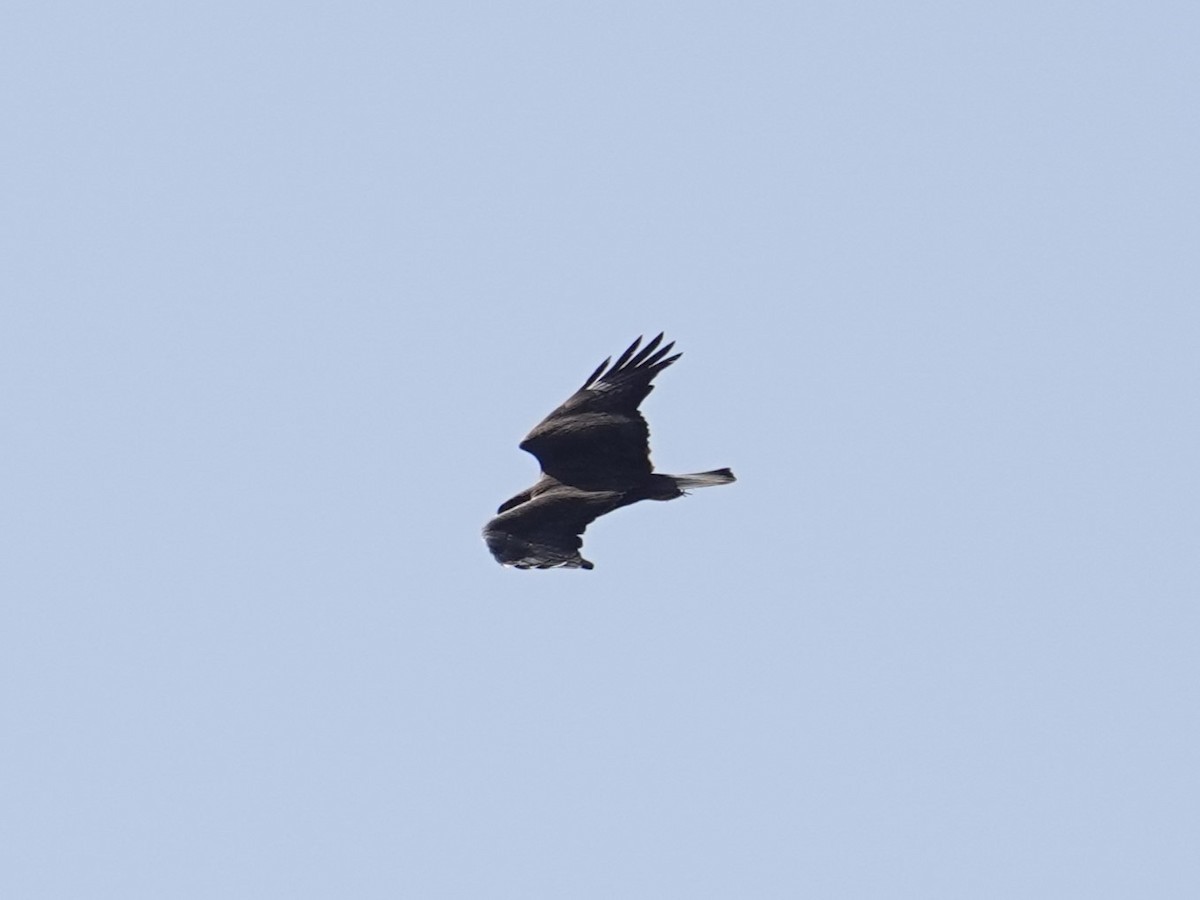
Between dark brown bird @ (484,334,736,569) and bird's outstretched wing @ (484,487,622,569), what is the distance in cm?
1

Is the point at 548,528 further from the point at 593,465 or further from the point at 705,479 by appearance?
the point at 705,479

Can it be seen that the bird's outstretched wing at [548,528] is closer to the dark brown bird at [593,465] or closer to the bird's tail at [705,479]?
the dark brown bird at [593,465]

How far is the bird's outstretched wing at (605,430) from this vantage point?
22.7 metres

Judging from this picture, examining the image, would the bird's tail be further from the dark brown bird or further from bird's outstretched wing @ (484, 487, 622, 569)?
bird's outstretched wing @ (484, 487, 622, 569)

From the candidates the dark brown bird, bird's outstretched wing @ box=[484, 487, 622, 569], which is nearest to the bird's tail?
the dark brown bird

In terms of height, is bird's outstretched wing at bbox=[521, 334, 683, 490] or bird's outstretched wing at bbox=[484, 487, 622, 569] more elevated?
bird's outstretched wing at bbox=[521, 334, 683, 490]

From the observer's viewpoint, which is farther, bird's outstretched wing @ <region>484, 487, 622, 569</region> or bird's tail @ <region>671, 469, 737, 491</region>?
bird's tail @ <region>671, 469, 737, 491</region>

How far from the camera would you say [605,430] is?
22.7 meters

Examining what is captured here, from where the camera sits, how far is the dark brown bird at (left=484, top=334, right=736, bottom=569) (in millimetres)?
22266

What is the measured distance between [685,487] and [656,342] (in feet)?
5.23

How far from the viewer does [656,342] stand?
22.9 meters

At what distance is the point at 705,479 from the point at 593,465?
121cm

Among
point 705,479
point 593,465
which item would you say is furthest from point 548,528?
point 705,479

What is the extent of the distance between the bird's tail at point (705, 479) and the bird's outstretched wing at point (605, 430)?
1.28 ft
